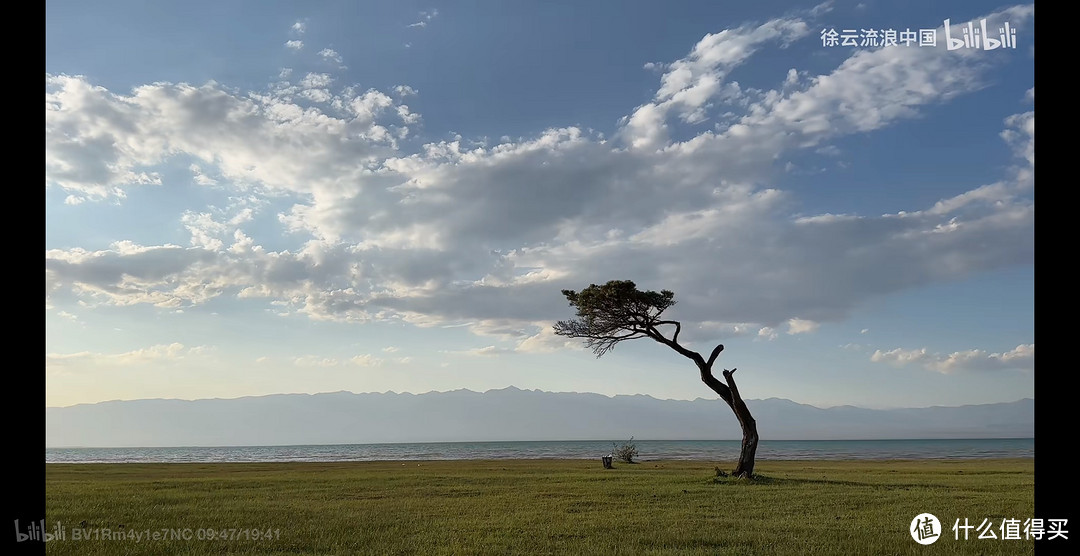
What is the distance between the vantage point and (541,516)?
624 inches

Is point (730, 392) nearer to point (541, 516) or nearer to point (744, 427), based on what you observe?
point (744, 427)

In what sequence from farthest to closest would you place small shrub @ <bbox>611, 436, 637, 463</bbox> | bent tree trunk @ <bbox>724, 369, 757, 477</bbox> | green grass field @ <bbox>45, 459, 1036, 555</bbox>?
small shrub @ <bbox>611, 436, 637, 463</bbox>
bent tree trunk @ <bbox>724, 369, 757, 477</bbox>
green grass field @ <bbox>45, 459, 1036, 555</bbox>

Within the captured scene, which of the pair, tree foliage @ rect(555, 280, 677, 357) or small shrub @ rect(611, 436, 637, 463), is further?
small shrub @ rect(611, 436, 637, 463)

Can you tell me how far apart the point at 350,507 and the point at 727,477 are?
1650 cm

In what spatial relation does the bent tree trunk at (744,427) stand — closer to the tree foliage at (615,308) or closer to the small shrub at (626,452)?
the tree foliage at (615,308)

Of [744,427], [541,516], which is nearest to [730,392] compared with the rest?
[744,427]

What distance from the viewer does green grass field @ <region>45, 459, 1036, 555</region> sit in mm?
12148

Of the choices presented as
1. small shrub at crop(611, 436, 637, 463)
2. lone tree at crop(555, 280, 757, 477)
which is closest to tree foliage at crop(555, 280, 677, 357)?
lone tree at crop(555, 280, 757, 477)

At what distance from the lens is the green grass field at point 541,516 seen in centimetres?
1215

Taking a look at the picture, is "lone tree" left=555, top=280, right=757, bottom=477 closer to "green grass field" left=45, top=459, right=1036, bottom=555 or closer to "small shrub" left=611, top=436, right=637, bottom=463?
"green grass field" left=45, top=459, right=1036, bottom=555

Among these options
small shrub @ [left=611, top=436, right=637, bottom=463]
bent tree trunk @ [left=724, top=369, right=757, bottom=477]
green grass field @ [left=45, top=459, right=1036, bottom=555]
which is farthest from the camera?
small shrub @ [left=611, top=436, right=637, bottom=463]

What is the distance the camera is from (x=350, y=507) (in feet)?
59.9

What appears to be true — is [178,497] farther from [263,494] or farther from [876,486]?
[876,486]
